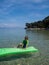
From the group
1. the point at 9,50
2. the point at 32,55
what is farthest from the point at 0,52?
the point at 32,55

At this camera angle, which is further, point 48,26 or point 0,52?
point 48,26

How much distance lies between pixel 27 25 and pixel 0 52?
131m

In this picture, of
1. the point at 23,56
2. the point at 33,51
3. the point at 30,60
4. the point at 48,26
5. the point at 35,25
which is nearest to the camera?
the point at 30,60

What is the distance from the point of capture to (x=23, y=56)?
46.8 ft

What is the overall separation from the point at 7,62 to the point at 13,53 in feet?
5.49

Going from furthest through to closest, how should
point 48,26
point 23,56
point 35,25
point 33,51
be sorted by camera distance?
point 35,25, point 48,26, point 33,51, point 23,56

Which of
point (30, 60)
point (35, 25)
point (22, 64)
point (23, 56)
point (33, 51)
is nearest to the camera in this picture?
point (22, 64)

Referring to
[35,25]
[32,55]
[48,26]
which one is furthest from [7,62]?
[35,25]

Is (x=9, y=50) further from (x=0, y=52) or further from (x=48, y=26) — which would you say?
(x=48, y=26)

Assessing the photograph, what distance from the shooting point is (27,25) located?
144625mm

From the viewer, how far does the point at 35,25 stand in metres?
136

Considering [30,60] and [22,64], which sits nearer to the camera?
[22,64]

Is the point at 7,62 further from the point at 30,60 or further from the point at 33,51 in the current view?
the point at 33,51

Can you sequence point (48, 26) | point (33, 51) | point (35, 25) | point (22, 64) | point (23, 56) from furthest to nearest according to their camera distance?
point (35, 25) → point (48, 26) → point (33, 51) → point (23, 56) → point (22, 64)
